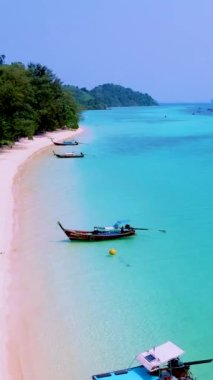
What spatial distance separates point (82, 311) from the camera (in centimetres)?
1636

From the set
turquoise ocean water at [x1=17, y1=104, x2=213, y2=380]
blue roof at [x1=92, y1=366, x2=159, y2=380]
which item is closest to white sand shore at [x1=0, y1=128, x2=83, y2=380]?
turquoise ocean water at [x1=17, y1=104, x2=213, y2=380]

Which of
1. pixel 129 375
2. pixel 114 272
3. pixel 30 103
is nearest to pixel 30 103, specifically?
pixel 30 103

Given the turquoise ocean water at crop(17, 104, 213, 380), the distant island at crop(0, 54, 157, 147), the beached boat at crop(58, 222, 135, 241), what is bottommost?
the turquoise ocean water at crop(17, 104, 213, 380)

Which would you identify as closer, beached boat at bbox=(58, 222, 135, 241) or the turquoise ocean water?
the turquoise ocean water

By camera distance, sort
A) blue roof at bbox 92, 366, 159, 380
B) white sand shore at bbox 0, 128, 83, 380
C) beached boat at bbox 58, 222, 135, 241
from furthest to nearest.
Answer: beached boat at bbox 58, 222, 135, 241 → white sand shore at bbox 0, 128, 83, 380 → blue roof at bbox 92, 366, 159, 380

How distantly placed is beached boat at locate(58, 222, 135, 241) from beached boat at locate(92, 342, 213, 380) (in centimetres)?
1099

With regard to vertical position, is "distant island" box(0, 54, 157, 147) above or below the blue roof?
above

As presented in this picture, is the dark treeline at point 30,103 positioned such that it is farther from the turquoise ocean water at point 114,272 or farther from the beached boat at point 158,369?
the beached boat at point 158,369

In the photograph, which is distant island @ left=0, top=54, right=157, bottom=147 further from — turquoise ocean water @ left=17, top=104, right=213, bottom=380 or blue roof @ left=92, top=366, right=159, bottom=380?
blue roof @ left=92, top=366, right=159, bottom=380

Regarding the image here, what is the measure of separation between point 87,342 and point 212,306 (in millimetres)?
4898

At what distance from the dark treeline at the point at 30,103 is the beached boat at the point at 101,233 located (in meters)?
26.9

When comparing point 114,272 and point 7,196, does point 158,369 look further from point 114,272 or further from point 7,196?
point 7,196

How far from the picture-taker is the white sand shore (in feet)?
50.9

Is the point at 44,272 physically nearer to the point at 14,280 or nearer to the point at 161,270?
the point at 14,280
